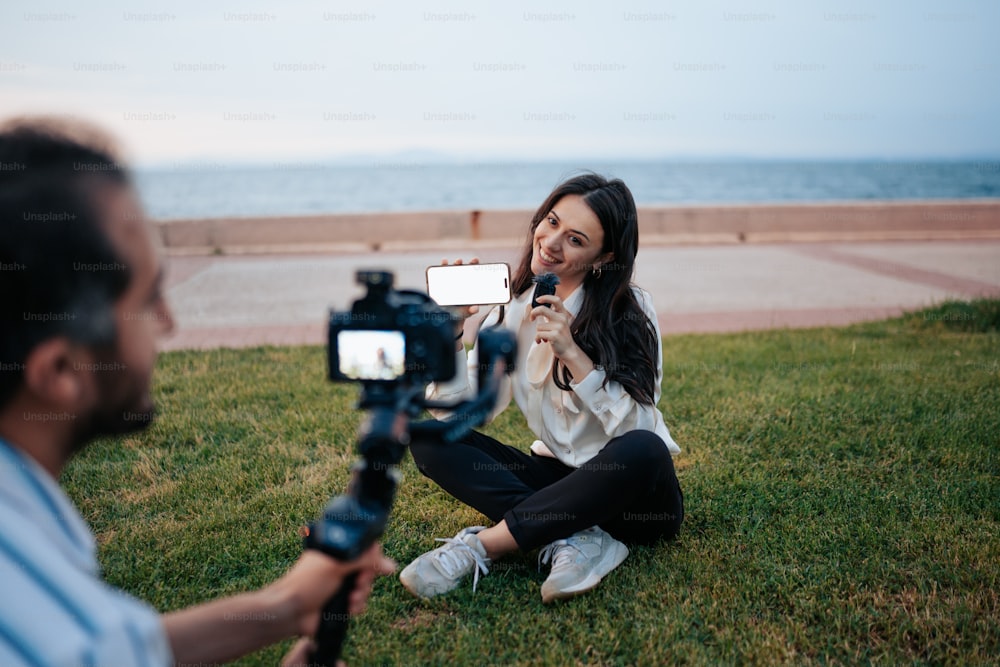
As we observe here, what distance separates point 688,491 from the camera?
10.1 ft

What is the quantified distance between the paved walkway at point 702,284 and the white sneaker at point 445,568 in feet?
9.81

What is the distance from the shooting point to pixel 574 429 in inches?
100

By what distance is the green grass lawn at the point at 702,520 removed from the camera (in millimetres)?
2145

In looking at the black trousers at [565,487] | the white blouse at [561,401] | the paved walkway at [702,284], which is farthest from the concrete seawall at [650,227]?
the black trousers at [565,487]

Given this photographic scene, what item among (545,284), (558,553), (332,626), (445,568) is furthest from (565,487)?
(332,626)

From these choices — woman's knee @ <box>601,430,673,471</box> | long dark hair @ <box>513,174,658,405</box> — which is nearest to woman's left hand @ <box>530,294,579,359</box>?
long dark hair @ <box>513,174,658,405</box>

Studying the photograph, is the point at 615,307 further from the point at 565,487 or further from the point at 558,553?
the point at 558,553

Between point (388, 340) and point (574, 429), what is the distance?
135 cm

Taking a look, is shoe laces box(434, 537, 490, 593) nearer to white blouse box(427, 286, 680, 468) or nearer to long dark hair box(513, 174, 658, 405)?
white blouse box(427, 286, 680, 468)

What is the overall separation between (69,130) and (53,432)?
413 millimetres

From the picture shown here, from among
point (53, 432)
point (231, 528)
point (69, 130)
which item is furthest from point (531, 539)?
point (69, 130)

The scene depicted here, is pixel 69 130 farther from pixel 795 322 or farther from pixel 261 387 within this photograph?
pixel 795 322

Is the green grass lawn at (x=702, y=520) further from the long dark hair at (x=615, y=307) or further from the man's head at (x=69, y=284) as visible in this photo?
the man's head at (x=69, y=284)

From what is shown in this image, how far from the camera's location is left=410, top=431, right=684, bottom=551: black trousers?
226 centimetres
